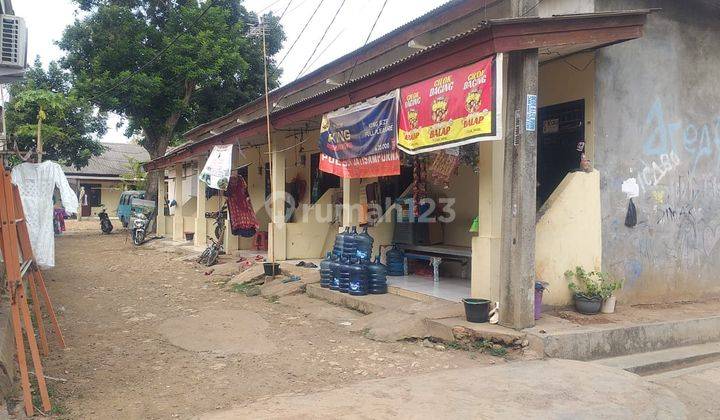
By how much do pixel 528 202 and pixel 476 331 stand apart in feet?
5.06

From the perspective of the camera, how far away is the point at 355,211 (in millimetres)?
10180

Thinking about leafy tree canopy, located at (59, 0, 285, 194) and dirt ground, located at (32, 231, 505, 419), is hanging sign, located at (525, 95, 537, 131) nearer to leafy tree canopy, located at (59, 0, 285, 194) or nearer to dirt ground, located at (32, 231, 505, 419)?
dirt ground, located at (32, 231, 505, 419)

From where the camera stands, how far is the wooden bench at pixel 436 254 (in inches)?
348

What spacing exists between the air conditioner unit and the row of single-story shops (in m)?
4.31

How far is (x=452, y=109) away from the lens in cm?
643

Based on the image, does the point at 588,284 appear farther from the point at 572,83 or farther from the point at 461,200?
the point at 461,200

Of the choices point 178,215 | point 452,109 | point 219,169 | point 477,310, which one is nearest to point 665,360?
point 477,310

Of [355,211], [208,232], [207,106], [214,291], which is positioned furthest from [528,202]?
[207,106]

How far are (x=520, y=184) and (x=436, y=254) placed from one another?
12.2 feet

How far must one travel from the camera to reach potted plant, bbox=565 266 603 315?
672 centimetres

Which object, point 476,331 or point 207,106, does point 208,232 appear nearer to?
point 207,106

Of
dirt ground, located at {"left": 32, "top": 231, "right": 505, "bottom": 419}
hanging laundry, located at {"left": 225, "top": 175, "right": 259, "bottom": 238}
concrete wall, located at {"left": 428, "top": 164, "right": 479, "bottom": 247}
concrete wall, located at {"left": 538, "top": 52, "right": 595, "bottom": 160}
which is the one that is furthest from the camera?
hanging laundry, located at {"left": 225, "top": 175, "right": 259, "bottom": 238}

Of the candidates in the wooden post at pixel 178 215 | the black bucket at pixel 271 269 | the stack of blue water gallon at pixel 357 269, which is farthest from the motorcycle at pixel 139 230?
the stack of blue water gallon at pixel 357 269

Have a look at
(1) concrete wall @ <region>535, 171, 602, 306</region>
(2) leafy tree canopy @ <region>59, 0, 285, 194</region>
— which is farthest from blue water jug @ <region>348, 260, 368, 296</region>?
(2) leafy tree canopy @ <region>59, 0, 285, 194</region>
